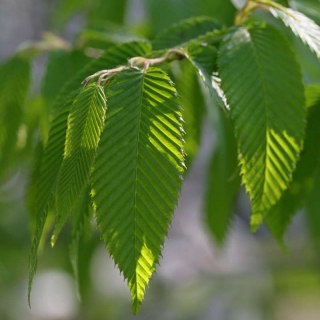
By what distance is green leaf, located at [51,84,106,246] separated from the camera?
573 millimetres

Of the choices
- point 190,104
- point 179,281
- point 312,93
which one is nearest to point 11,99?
point 190,104

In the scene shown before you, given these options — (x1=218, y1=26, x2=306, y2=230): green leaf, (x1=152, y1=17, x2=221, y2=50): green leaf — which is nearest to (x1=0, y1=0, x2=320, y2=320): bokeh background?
(x1=152, y1=17, x2=221, y2=50): green leaf

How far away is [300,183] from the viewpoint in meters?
0.91

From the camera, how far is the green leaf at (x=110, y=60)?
0.82 metres

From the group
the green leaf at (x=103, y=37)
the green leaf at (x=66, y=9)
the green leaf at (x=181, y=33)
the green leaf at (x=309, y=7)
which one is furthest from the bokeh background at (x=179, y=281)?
the green leaf at (x=181, y=33)

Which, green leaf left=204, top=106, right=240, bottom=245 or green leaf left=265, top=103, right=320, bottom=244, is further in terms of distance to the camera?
green leaf left=204, top=106, right=240, bottom=245

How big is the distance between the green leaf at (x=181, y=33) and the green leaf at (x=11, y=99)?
0.30 metres

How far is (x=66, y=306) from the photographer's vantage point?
139 inches

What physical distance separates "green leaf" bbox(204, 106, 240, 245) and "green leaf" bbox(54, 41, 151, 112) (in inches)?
10.0

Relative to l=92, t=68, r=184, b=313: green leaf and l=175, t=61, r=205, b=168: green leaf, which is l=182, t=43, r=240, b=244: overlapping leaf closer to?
l=175, t=61, r=205, b=168: green leaf

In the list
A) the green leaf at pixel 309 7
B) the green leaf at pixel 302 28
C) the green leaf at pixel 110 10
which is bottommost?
the green leaf at pixel 110 10

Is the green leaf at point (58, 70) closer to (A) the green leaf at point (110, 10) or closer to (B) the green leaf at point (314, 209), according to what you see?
(A) the green leaf at point (110, 10)

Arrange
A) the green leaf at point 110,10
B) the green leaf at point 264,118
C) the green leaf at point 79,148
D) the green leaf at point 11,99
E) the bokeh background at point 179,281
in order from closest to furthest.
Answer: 1. the green leaf at point 79,148
2. the green leaf at point 264,118
3. the green leaf at point 11,99
4. the green leaf at point 110,10
5. the bokeh background at point 179,281

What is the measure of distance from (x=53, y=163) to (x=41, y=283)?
2.97m
